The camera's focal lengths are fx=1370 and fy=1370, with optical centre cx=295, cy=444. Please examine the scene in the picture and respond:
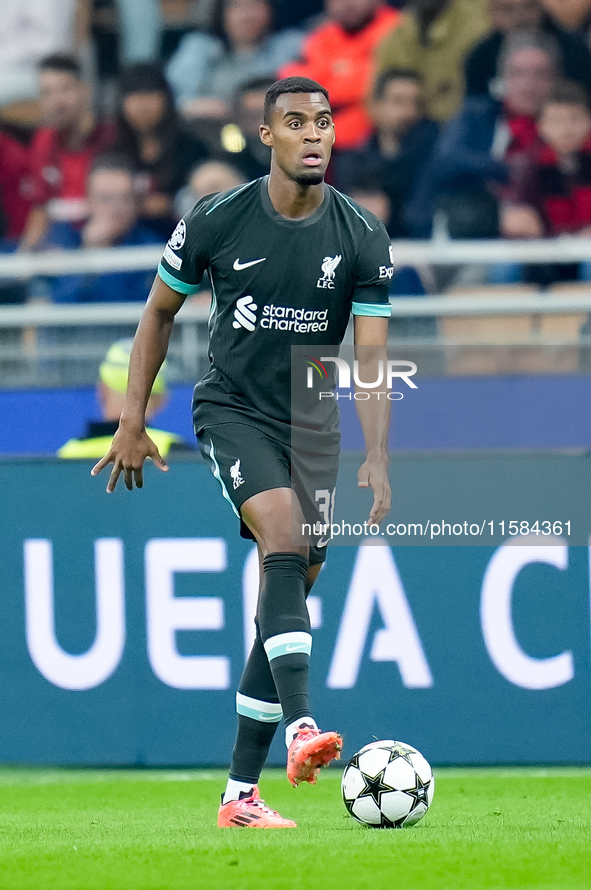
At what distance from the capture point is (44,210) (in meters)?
9.95

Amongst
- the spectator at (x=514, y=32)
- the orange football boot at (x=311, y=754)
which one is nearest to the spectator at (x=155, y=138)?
the spectator at (x=514, y=32)

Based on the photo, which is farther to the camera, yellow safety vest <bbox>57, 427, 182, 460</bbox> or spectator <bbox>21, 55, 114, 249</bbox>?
spectator <bbox>21, 55, 114, 249</bbox>

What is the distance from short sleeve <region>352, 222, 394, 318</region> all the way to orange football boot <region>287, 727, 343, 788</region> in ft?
4.92

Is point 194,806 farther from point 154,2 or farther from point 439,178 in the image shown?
point 154,2

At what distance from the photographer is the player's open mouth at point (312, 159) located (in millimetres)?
4414

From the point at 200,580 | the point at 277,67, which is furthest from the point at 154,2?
the point at 200,580

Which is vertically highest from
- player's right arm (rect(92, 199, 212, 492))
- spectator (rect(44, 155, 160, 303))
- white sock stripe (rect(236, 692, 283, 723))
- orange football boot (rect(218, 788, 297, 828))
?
spectator (rect(44, 155, 160, 303))

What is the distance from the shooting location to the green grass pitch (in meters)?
3.45

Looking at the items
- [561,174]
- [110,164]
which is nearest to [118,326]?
[110,164]

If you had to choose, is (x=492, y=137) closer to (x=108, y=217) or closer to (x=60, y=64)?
(x=108, y=217)

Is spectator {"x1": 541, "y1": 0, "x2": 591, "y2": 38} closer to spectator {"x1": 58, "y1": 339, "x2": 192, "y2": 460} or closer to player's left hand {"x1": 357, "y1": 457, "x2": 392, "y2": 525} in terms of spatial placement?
spectator {"x1": 58, "y1": 339, "x2": 192, "y2": 460}

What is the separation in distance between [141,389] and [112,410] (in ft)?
9.71

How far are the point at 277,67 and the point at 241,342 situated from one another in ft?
19.5

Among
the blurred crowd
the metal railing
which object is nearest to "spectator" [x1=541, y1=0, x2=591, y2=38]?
the blurred crowd
